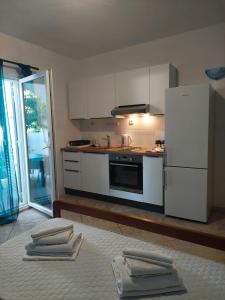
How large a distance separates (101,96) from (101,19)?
4.20 feet

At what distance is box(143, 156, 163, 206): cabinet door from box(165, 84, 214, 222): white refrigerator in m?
Result: 0.12

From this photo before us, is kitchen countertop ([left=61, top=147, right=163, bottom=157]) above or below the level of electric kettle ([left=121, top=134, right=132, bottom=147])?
below

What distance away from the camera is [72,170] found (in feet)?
13.2

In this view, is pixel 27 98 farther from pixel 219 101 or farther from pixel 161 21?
pixel 219 101

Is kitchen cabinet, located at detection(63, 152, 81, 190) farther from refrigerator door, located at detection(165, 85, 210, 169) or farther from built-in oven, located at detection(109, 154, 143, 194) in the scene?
refrigerator door, located at detection(165, 85, 210, 169)

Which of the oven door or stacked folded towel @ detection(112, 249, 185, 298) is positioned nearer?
stacked folded towel @ detection(112, 249, 185, 298)

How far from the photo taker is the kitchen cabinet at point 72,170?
3.93m

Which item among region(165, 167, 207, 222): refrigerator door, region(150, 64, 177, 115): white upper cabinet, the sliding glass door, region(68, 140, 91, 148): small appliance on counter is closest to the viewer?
region(165, 167, 207, 222): refrigerator door

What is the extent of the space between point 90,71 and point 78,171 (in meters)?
1.97

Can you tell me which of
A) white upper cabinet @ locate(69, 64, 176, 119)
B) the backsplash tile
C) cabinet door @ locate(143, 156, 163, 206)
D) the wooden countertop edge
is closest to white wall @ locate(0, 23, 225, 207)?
white upper cabinet @ locate(69, 64, 176, 119)

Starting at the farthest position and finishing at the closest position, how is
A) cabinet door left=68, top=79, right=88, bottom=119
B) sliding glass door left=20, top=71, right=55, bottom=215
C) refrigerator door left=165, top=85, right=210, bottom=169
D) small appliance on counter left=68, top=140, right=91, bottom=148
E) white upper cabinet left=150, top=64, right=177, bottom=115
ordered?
small appliance on counter left=68, top=140, right=91, bottom=148, cabinet door left=68, top=79, right=88, bottom=119, white upper cabinet left=150, top=64, right=177, bottom=115, sliding glass door left=20, top=71, right=55, bottom=215, refrigerator door left=165, top=85, right=210, bottom=169

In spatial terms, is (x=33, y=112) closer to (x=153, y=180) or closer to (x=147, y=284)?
(x=153, y=180)

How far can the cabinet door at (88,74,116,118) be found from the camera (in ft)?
12.1

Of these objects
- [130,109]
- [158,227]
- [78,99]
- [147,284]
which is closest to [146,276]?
[147,284]
